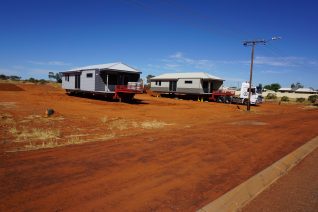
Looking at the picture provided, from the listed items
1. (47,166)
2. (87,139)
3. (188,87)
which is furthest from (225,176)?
(188,87)

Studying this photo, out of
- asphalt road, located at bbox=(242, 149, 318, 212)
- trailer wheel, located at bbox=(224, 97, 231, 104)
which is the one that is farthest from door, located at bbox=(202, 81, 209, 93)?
asphalt road, located at bbox=(242, 149, 318, 212)

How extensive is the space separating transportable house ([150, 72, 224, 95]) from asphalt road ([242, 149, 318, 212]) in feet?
112

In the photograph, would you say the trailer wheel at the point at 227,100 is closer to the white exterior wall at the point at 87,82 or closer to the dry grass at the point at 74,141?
the white exterior wall at the point at 87,82

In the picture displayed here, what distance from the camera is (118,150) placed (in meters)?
8.59

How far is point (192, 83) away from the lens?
42.6 m

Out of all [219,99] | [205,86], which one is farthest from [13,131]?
[219,99]

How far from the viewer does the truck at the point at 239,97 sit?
40.5 metres

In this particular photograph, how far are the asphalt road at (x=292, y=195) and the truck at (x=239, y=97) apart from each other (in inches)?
1334

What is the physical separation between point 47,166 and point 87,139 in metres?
3.75

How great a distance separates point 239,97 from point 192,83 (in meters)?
7.33

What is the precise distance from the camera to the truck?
133ft

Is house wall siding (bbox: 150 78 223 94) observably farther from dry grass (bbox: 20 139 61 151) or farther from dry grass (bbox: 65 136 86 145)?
dry grass (bbox: 20 139 61 151)

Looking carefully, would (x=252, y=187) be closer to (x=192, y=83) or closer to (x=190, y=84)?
(x=192, y=83)

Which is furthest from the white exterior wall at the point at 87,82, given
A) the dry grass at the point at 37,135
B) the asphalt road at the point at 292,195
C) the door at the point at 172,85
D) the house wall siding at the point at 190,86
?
the asphalt road at the point at 292,195
